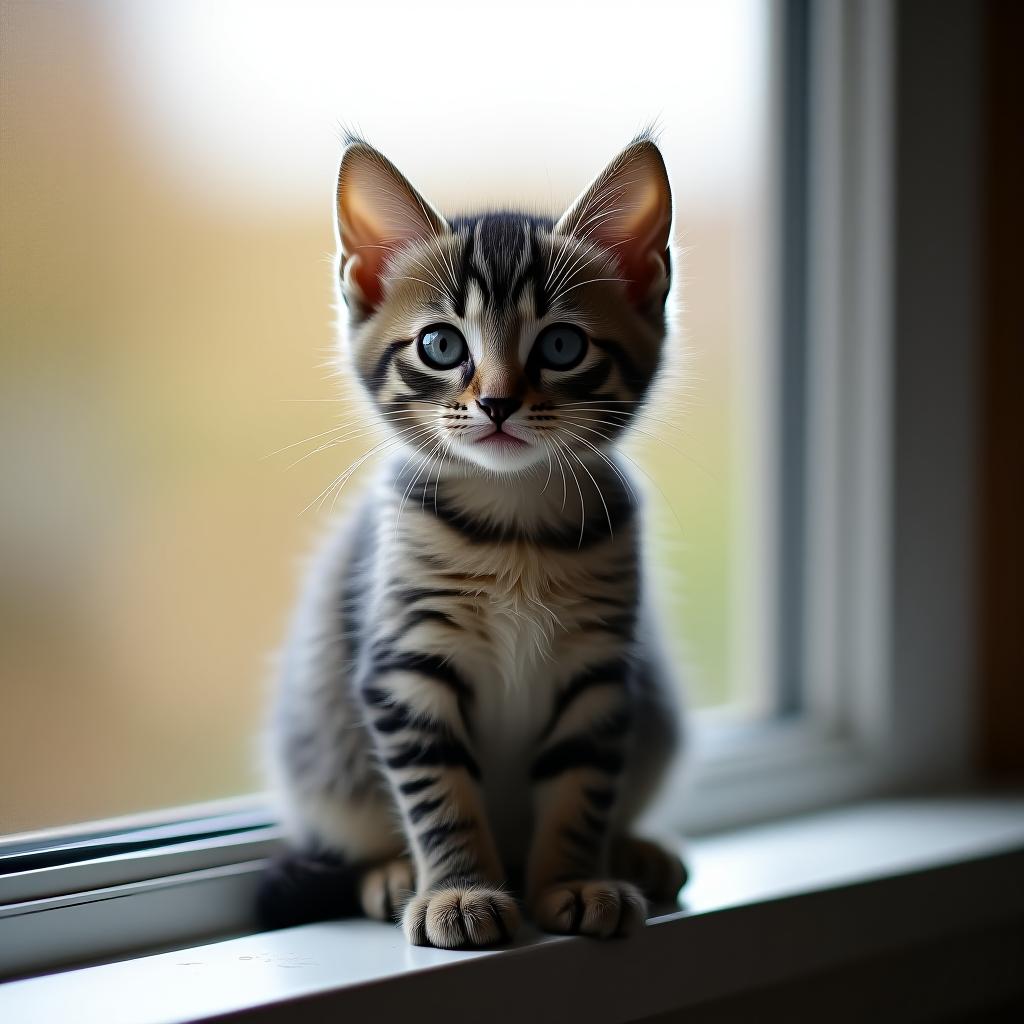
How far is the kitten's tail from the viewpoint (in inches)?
36.3

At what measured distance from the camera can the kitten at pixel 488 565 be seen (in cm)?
83

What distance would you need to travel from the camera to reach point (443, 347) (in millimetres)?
841

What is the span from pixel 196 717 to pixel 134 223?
486mm

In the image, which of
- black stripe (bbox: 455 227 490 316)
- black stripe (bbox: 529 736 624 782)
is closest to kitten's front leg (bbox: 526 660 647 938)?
black stripe (bbox: 529 736 624 782)

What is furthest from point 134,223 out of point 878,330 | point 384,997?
point 878,330

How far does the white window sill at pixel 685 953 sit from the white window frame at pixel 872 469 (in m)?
0.09

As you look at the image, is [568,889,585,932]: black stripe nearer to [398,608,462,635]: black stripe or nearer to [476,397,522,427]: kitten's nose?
[398,608,462,635]: black stripe

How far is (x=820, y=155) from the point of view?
1.30 m

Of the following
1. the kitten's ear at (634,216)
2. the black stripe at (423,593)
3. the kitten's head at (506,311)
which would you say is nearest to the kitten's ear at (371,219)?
the kitten's head at (506,311)

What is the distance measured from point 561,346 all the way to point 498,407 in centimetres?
9

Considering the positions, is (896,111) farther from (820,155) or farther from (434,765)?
(434,765)

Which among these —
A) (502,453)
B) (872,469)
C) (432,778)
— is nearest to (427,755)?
(432,778)

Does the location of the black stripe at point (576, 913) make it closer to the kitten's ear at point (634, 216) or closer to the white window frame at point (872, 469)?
the white window frame at point (872, 469)

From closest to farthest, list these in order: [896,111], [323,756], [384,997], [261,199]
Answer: [384,997] < [323,756] < [261,199] < [896,111]
